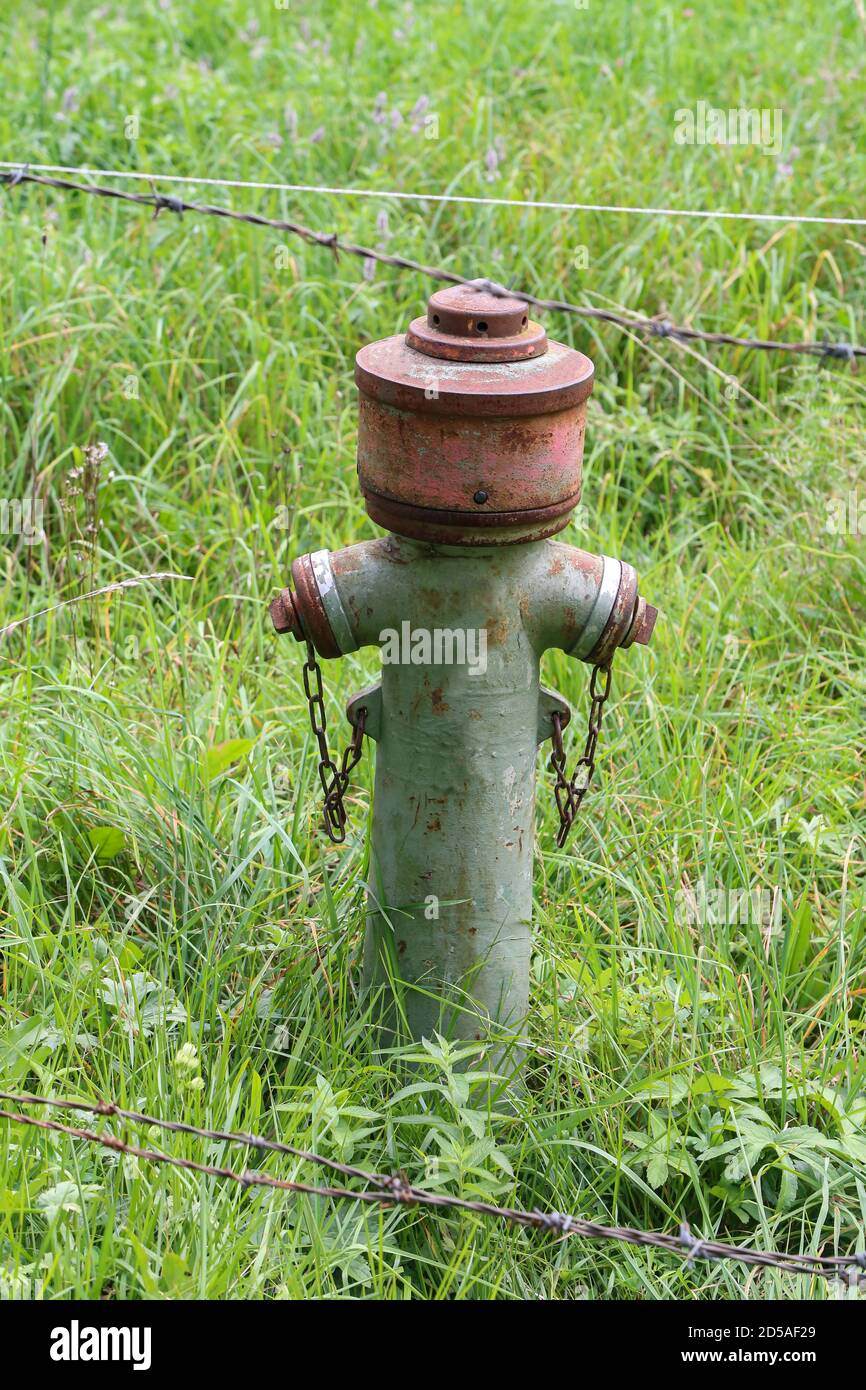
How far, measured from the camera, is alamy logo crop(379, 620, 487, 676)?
2.06 m

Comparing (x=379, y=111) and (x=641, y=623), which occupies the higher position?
(x=379, y=111)

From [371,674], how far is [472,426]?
47.8 inches

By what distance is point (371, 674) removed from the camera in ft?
10.1

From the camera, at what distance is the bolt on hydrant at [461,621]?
195cm

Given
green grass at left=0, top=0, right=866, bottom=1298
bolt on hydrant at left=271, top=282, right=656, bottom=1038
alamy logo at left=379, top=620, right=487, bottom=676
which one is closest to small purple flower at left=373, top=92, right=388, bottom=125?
green grass at left=0, top=0, right=866, bottom=1298

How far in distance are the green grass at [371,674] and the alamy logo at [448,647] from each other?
1.72 feet

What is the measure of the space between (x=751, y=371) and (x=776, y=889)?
206 cm

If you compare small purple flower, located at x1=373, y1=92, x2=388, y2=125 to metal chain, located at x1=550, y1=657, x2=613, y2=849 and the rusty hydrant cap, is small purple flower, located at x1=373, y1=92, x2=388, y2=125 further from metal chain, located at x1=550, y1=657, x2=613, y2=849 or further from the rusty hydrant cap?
metal chain, located at x1=550, y1=657, x2=613, y2=849

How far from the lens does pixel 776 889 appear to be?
99.0 inches
